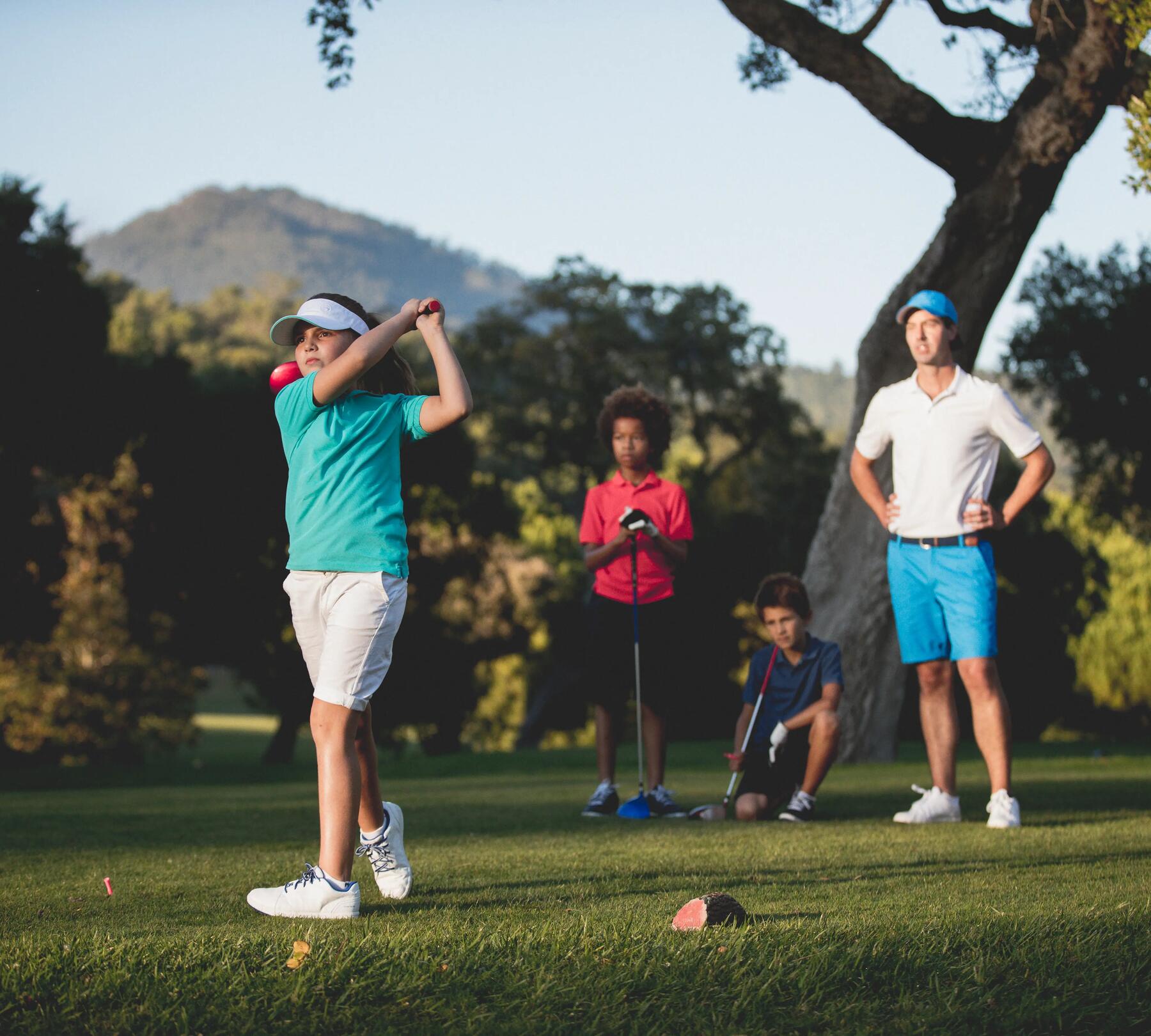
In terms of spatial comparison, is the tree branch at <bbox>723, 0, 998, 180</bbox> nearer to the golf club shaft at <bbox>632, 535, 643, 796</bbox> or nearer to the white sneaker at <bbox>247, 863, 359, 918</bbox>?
the golf club shaft at <bbox>632, 535, 643, 796</bbox>

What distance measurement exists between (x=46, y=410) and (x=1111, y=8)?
1903 cm

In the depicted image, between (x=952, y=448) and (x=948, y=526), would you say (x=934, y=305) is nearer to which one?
(x=952, y=448)

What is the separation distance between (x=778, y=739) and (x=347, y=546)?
338 cm

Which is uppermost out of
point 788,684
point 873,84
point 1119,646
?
point 873,84

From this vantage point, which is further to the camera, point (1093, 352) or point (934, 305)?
point (1093, 352)

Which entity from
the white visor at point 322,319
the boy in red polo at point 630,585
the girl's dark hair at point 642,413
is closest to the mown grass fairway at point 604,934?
the boy in red polo at point 630,585

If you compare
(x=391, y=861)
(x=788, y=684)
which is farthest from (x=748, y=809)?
(x=391, y=861)

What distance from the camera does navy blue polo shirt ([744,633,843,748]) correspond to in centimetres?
689

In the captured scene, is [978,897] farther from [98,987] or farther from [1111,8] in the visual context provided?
[1111,8]

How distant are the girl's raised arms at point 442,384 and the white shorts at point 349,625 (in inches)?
18.8

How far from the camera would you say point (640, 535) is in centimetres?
709

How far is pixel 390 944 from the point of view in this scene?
3.13 m

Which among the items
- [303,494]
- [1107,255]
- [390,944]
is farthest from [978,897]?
[1107,255]

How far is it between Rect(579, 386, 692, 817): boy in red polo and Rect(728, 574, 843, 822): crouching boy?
48 centimetres
